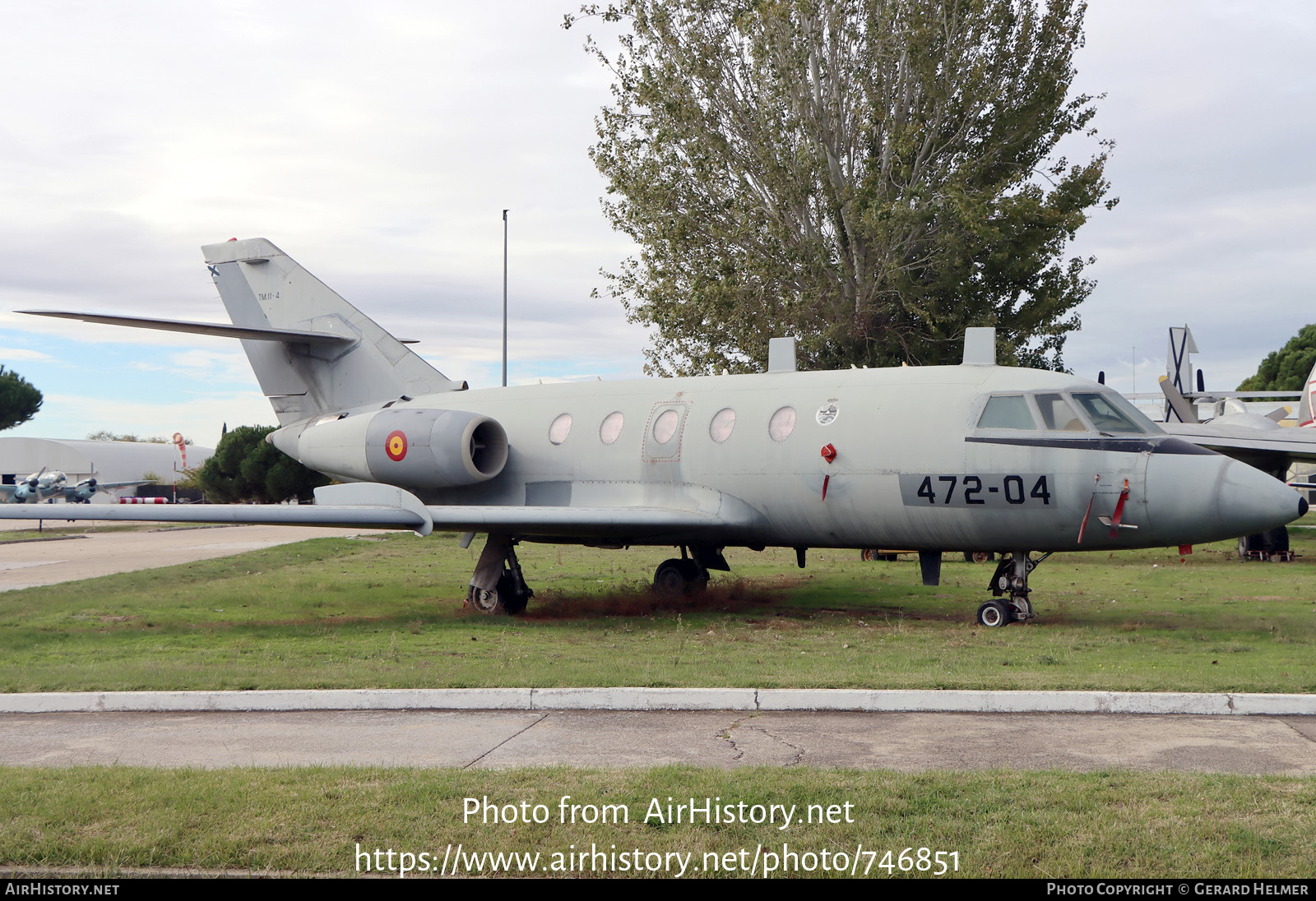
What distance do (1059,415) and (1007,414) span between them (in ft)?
1.72

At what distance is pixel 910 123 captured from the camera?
2372cm

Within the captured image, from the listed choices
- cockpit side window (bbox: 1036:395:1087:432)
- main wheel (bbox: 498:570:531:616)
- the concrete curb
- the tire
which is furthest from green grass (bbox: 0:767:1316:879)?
the tire

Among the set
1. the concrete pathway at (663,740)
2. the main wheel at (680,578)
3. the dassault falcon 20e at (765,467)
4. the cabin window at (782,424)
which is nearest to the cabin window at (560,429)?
the dassault falcon 20e at (765,467)

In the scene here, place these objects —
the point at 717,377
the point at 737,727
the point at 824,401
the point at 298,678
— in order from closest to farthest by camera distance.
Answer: the point at 737,727 < the point at 298,678 < the point at 824,401 < the point at 717,377

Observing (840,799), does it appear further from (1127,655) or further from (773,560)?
(773,560)

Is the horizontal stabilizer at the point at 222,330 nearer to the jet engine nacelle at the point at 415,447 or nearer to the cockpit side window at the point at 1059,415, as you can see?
the jet engine nacelle at the point at 415,447

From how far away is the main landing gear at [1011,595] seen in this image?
38.0 ft

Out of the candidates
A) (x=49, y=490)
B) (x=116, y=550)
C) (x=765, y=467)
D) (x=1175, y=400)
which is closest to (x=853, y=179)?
(x=1175, y=400)

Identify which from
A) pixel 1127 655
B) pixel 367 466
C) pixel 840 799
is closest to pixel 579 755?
pixel 840 799

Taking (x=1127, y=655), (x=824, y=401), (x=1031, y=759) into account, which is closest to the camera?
(x=1031, y=759)

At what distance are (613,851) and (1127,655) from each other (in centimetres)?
683

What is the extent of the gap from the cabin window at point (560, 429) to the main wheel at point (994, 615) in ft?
19.3

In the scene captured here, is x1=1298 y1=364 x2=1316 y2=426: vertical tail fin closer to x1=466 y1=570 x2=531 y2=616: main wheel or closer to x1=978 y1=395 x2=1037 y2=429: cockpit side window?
x1=978 y1=395 x2=1037 y2=429: cockpit side window

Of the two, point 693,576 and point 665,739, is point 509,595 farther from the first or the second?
point 665,739
